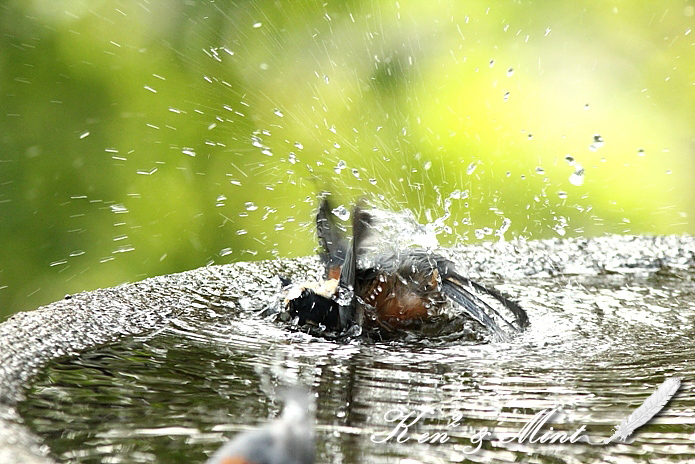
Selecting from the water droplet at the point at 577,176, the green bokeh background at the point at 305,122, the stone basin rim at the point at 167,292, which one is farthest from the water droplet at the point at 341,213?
the green bokeh background at the point at 305,122

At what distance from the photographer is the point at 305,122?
6.05m

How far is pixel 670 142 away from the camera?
6645mm

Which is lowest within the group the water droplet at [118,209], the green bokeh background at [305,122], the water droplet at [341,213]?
the water droplet at [341,213]

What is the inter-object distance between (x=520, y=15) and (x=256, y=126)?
2.19m

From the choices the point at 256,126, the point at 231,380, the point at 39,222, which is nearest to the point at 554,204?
the point at 256,126

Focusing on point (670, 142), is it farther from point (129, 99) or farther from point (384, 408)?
point (384, 408)

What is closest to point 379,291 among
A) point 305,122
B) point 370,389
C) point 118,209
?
point 370,389

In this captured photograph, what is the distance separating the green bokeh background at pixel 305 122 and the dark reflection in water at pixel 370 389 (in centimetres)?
325

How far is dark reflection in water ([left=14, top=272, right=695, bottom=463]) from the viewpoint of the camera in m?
1.03

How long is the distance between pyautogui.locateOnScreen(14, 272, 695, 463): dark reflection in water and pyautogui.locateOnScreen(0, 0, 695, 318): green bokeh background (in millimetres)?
3253

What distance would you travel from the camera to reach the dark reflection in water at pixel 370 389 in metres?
1.03

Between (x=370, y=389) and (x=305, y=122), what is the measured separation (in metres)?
4.85

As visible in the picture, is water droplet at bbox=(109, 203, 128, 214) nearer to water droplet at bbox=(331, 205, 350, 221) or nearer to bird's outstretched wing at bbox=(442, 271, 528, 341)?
water droplet at bbox=(331, 205, 350, 221)

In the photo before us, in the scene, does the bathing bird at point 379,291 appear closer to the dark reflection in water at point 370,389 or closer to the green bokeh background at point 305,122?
the dark reflection in water at point 370,389
